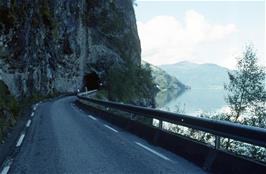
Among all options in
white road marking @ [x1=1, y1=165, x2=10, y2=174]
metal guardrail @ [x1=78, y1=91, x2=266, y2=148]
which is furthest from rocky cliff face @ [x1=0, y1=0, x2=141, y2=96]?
white road marking @ [x1=1, y1=165, x2=10, y2=174]

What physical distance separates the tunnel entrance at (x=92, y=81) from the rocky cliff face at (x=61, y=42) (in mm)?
1198

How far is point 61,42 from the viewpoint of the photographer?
207 feet

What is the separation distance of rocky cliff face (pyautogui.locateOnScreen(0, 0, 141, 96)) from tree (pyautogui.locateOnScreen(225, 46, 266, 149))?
16.5 meters

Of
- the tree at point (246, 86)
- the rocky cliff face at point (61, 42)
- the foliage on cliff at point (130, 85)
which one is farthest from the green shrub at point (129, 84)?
the tree at point (246, 86)

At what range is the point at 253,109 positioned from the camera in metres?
22.4

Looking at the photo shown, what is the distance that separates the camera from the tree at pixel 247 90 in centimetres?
2258

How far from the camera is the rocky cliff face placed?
31.0m

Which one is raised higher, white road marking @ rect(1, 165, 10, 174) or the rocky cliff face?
the rocky cliff face

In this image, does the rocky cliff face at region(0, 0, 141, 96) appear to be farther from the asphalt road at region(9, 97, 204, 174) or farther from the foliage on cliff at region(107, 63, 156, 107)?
the asphalt road at region(9, 97, 204, 174)

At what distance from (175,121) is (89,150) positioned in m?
2.31

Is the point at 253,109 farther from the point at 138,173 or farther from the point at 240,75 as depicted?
the point at 138,173

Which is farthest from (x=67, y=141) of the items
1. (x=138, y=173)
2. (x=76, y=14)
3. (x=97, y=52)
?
(x=97, y=52)

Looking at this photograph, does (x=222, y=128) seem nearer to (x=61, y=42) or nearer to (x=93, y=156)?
(x=93, y=156)

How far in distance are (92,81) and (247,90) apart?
63951 millimetres
